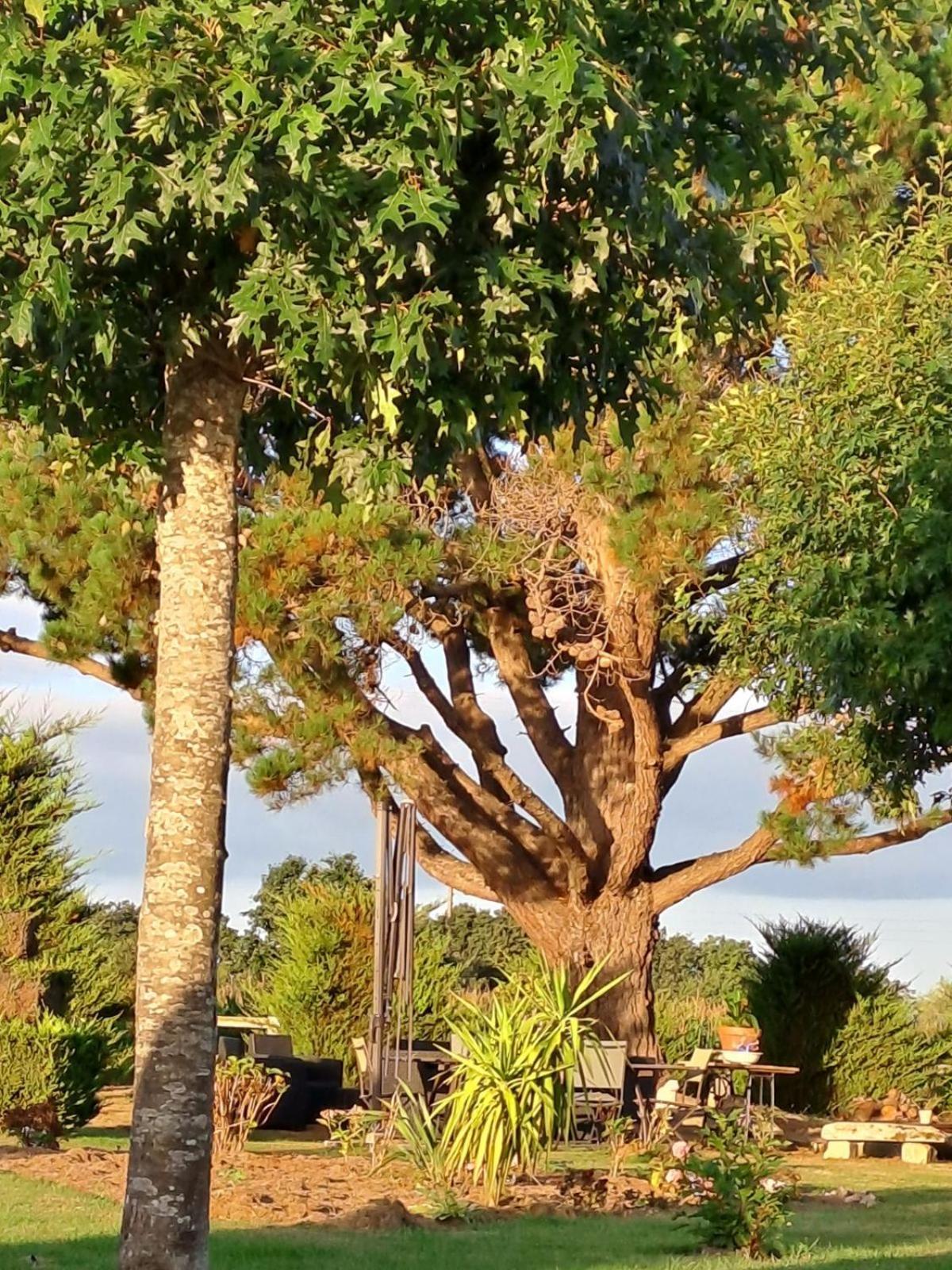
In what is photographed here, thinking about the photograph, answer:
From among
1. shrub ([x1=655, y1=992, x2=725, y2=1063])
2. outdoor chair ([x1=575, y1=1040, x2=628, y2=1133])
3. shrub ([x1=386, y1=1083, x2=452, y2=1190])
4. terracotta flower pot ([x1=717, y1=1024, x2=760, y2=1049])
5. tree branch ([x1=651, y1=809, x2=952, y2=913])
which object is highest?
tree branch ([x1=651, y1=809, x2=952, y2=913])

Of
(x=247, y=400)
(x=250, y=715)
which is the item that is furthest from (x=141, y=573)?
(x=247, y=400)

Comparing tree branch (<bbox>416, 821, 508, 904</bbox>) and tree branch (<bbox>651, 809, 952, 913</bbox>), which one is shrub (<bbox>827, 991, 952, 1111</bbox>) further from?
tree branch (<bbox>416, 821, 508, 904</bbox>)

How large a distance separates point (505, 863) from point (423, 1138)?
23.8 ft

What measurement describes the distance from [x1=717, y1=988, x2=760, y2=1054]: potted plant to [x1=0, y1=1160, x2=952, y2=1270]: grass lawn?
18.2ft

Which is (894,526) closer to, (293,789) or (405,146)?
(405,146)

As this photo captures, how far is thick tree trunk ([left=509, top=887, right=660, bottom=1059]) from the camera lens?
17.2m

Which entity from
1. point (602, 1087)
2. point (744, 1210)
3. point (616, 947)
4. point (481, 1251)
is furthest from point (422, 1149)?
point (616, 947)

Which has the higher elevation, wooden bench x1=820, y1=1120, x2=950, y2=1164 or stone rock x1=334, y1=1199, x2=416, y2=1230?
wooden bench x1=820, y1=1120, x2=950, y2=1164

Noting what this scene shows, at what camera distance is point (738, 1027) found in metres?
17.4

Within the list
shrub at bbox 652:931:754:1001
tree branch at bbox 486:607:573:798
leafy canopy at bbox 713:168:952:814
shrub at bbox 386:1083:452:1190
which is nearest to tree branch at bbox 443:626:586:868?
tree branch at bbox 486:607:573:798

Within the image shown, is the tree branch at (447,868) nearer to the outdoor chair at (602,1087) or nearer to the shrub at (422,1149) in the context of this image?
the outdoor chair at (602,1087)

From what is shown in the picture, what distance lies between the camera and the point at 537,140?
4.98 metres

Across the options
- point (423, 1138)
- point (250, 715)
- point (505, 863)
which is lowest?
point (423, 1138)

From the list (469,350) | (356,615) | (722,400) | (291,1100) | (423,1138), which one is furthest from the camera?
(291,1100)
